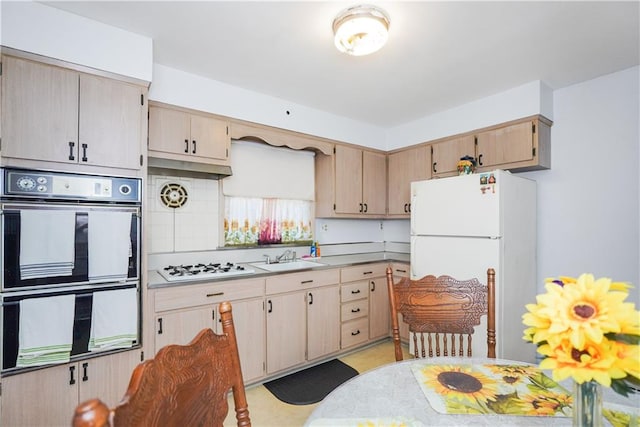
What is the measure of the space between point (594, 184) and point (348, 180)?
7.21 ft

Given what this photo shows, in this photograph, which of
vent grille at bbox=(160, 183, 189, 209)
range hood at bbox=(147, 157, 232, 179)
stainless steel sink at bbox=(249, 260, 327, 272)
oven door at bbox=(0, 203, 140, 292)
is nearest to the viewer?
oven door at bbox=(0, 203, 140, 292)

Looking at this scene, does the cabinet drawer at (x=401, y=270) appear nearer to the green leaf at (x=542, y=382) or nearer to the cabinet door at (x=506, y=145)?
the cabinet door at (x=506, y=145)

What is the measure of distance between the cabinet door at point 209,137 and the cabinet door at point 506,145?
2.43 metres

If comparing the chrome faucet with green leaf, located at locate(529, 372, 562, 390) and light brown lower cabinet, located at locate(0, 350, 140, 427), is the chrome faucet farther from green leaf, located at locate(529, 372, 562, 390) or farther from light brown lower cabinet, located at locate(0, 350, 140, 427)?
green leaf, located at locate(529, 372, 562, 390)

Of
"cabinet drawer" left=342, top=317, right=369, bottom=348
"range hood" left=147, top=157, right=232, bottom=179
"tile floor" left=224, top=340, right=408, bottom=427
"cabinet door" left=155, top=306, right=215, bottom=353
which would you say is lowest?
"tile floor" left=224, top=340, right=408, bottom=427

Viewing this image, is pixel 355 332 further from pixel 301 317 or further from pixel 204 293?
pixel 204 293

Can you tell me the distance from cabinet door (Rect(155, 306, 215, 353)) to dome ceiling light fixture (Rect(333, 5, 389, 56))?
6.67 ft

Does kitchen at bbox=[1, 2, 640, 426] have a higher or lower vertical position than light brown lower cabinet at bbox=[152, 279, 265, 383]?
higher

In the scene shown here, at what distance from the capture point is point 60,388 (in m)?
1.72

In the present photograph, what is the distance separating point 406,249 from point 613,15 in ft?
9.11

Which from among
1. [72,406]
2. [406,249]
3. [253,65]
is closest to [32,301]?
[72,406]

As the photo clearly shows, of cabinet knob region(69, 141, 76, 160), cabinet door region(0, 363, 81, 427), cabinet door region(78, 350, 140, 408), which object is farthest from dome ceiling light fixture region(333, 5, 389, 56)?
cabinet door region(0, 363, 81, 427)

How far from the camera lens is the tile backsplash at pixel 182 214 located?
8.39 feet

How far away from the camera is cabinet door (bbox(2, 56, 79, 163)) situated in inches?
63.4
